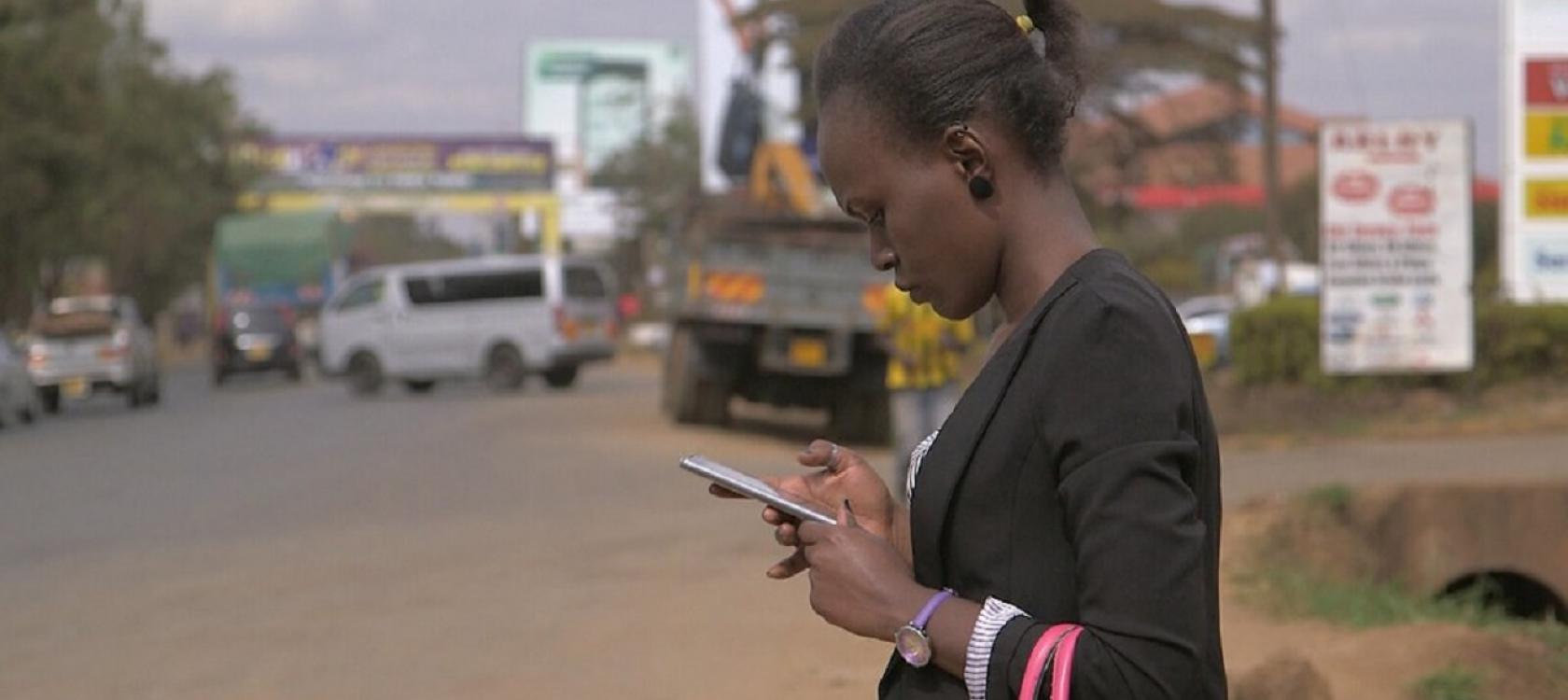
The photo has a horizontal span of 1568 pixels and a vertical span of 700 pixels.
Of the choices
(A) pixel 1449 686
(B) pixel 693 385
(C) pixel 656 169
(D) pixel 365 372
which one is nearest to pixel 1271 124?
(B) pixel 693 385

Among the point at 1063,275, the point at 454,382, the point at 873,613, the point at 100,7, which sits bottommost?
the point at 454,382

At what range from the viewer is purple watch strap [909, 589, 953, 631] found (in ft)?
6.93

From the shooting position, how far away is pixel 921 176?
216 cm

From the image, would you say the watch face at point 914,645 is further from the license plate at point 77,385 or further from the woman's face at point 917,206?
the license plate at point 77,385

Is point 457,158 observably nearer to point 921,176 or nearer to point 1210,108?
point 1210,108

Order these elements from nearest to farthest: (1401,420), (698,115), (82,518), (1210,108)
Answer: (82,518)
(1401,420)
(1210,108)
(698,115)

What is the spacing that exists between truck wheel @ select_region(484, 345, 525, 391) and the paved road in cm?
1077

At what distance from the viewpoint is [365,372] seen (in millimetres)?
33781

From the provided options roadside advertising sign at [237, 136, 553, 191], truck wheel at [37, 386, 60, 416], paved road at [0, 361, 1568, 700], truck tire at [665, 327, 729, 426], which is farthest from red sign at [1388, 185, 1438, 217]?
roadside advertising sign at [237, 136, 553, 191]

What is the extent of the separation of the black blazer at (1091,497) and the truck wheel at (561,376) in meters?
31.2

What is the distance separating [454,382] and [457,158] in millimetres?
57587

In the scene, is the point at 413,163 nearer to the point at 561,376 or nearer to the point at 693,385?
the point at 561,376

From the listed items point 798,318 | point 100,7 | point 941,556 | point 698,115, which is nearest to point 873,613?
point 941,556

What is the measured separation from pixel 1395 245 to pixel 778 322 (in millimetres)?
5499
